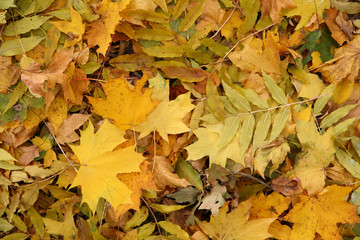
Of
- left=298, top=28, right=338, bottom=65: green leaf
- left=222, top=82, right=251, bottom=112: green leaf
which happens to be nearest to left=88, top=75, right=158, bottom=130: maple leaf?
left=222, top=82, right=251, bottom=112: green leaf

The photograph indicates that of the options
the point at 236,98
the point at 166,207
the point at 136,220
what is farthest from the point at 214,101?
the point at 136,220

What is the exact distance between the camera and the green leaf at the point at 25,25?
1.08m

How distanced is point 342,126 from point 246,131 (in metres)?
0.33

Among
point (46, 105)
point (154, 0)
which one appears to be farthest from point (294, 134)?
point (46, 105)

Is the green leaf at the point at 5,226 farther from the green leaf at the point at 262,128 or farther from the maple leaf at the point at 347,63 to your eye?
the maple leaf at the point at 347,63

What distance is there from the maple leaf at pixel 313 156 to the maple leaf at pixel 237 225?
18 centimetres

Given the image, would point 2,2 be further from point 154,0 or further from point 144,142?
point 144,142

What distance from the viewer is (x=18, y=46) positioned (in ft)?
3.53

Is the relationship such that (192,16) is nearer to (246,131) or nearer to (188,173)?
(246,131)

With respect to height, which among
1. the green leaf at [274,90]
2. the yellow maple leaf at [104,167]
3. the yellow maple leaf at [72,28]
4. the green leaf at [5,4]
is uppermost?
the green leaf at [5,4]

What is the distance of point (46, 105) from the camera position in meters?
1.02

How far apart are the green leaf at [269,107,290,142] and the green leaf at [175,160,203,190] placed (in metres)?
0.28

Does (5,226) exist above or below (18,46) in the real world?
below

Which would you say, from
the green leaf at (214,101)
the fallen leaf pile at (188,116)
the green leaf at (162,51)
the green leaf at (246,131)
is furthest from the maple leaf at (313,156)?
the green leaf at (162,51)
